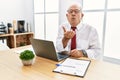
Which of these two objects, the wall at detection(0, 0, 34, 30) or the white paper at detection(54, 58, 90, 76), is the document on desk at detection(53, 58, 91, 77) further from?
the wall at detection(0, 0, 34, 30)

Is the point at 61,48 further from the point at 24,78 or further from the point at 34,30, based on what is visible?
the point at 34,30

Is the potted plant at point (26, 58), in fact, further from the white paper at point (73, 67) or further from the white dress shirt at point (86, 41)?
the white dress shirt at point (86, 41)

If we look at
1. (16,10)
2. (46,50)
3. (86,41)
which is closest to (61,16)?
(16,10)

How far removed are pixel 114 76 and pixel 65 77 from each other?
0.35 metres

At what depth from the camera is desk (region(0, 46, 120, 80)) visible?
3.16 ft

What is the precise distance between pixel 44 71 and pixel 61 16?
7.75ft

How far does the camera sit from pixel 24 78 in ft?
3.16

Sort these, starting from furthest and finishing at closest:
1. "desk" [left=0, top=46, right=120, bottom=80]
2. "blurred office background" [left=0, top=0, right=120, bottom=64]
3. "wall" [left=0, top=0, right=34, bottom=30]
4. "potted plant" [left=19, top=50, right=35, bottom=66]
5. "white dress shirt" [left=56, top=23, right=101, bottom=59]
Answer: "wall" [left=0, top=0, right=34, bottom=30] < "blurred office background" [left=0, top=0, right=120, bottom=64] < "white dress shirt" [left=56, top=23, right=101, bottom=59] < "potted plant" [left=19, top=50, right=35, bottom=66] < "desk" [left=0, top=46, right=120, bottom=80]

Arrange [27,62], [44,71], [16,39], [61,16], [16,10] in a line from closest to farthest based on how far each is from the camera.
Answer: [44,71] < [27,62] < [61,16] < [16,39] < [16,10]

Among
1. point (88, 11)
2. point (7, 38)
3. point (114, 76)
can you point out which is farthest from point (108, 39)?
point (7, 38)

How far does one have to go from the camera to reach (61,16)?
3283 millimetres

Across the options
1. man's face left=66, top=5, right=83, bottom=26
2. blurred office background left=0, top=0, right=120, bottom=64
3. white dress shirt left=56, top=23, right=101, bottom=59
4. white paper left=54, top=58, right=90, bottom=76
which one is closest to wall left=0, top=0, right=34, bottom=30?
blurred office background left=0, top=0, right=120, bottom=64

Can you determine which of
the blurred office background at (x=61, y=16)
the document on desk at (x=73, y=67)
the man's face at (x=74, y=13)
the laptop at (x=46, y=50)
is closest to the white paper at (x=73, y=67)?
the document on desk at (x=73, y=67)

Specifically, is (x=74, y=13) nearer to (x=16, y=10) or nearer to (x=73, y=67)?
(x=73, y=67)
